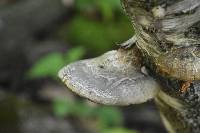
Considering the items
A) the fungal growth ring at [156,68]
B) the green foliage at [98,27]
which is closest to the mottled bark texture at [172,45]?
the fungal growth ring at [156,68]

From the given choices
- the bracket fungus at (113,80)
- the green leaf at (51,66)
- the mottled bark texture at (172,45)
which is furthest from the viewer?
the green leaf at (51,66)

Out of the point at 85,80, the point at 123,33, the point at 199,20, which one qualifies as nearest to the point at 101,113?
the point at 123,33

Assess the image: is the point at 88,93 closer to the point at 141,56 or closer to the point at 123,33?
the point at 141,56

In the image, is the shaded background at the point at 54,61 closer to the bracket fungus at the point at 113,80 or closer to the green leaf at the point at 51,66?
the green leaf at the point at 51,66

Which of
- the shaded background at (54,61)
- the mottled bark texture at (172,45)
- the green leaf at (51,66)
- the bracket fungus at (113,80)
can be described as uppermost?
the mottled bark texture at (172,45)

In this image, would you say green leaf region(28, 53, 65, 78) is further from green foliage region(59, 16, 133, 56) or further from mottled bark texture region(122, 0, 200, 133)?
mottled bark texture region(122, 0, 200, 133)

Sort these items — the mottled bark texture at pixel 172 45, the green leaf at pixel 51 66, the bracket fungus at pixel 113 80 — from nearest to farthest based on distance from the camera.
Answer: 1. the mottled bark texture at pixel 172 45
2. the bracket fungus at pixel 113 80
3. the green leaf at pixel 51 66

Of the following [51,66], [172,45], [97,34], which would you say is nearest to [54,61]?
[51,66]

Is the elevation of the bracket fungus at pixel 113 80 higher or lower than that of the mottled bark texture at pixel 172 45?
lower
